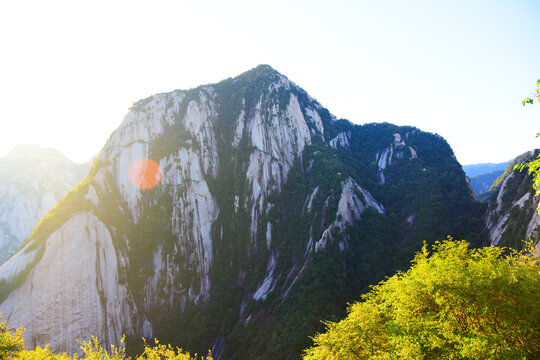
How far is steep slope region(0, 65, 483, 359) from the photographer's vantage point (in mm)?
43219

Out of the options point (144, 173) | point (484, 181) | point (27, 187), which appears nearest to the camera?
point (144, 173)

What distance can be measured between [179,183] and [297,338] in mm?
46619

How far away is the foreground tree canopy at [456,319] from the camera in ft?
39.1

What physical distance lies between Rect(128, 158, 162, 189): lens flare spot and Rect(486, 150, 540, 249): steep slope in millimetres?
69611

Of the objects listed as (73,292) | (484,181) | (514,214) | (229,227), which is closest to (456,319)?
(514,214)

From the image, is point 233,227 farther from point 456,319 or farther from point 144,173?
point 456,319

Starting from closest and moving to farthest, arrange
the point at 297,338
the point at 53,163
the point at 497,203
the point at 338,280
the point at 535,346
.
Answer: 1. the point at 535,346
2. the point at 297,338
3. the point at 338,280
4. the point at 497,203
5. the point at 53,163

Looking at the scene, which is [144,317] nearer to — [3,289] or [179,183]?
[3,289]

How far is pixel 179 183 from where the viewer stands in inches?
2618

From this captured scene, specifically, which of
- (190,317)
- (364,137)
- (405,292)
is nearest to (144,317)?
(190,317)

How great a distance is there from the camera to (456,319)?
1387 centimetres

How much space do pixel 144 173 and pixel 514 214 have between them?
75.9 metres

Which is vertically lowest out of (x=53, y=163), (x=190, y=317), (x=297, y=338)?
(x=190, y=317)

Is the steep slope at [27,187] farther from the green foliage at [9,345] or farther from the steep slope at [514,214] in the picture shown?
the steep slope at [514,214]
